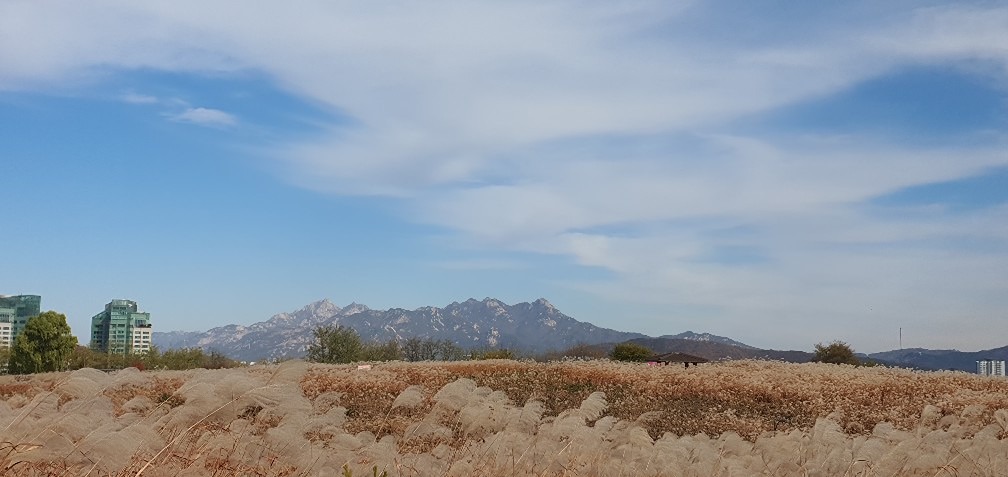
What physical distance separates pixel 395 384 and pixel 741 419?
29.6 feet

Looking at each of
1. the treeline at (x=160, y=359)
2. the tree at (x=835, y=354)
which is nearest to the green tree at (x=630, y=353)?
the tree at (x=835, y=354)

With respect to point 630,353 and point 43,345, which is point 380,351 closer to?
point 630,353

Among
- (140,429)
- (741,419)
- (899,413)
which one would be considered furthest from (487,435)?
(899,413)

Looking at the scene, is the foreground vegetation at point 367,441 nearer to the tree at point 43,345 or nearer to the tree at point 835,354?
the tree at point 835,354

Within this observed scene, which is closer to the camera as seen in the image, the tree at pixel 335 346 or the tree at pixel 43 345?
the tree at pixel 335 346

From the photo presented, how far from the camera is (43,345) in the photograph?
61.1 metres

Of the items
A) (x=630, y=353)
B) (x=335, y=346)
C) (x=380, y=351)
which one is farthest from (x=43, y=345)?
(x=630, y=353)

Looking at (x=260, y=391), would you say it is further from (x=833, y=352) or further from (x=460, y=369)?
(x=833, y=352)

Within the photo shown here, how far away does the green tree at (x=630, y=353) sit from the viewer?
5200 cm

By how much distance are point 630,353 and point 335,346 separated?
18.2 m

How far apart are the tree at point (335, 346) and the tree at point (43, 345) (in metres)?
19.0

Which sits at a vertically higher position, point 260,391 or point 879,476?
point 260,391

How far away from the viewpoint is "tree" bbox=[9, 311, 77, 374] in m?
60.2

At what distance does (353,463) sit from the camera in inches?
286
